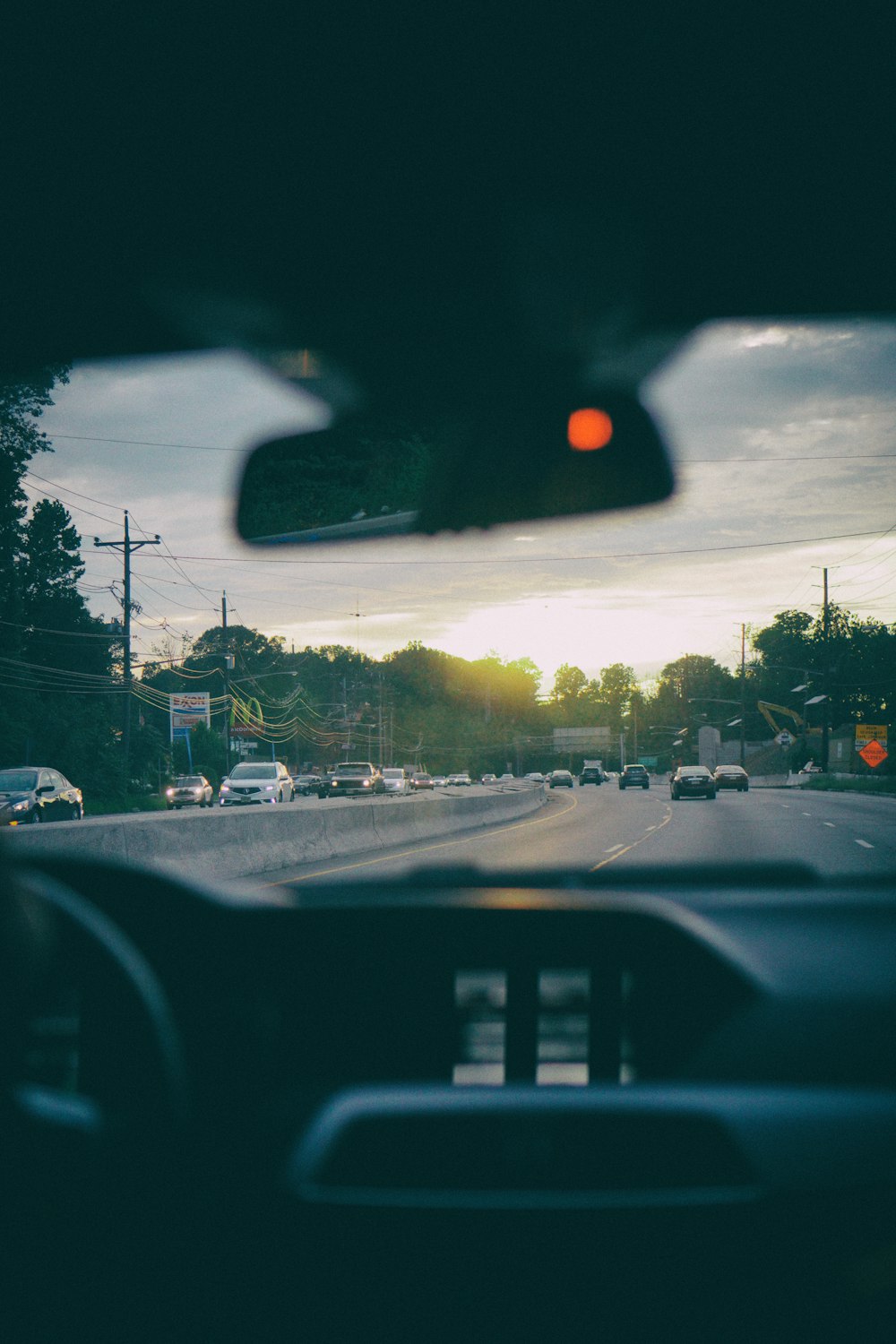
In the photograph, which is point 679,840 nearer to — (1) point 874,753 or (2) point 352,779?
(1) point 874,753

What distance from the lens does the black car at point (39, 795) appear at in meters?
25.0

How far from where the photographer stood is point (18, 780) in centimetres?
2609

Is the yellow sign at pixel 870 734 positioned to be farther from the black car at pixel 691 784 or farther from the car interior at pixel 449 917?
the black car at pixel 691 784

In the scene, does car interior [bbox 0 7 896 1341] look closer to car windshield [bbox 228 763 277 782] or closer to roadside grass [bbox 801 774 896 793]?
roadside grass [bbox 801 774 896 793]

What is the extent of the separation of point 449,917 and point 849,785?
45.3 feet

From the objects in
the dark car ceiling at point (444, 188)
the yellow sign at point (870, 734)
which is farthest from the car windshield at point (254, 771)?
the dark car ceiling at point (444, 188)

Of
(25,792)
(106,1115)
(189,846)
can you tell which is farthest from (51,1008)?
(25,792)

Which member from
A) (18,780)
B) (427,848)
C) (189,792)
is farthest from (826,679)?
(189,792)

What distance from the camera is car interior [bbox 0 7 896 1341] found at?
74.5 inches

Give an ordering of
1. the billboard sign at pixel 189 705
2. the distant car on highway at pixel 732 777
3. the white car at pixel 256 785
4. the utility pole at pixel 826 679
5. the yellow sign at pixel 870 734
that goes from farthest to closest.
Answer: the white car at pixel 256 785, the distant car on highway at pixel 732 777, the yellow sign at pixel 870 734, the billboard sign at pixel 189 705, the utility pole at pixel 826 679

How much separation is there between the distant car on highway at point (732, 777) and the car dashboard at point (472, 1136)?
836 cm

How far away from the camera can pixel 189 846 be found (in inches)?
360

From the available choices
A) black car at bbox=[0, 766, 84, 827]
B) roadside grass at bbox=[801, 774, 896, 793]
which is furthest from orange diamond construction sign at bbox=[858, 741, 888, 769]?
black car at bbox=[0, 766, 84, 827]

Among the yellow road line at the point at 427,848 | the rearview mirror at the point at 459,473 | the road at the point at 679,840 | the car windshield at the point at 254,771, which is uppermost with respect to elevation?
the rearview mirror at the point at 459,473
